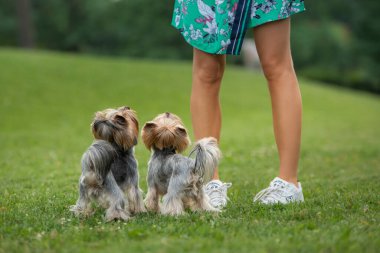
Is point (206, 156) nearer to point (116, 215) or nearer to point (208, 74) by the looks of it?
point (116, 215)

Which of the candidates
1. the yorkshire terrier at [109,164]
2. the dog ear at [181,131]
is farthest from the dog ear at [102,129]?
the dog ear at [181,131]

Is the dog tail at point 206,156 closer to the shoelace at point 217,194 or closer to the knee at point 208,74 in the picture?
the shoelace at point 217,194

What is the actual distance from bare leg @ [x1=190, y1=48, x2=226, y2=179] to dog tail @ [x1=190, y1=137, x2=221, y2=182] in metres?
0.81

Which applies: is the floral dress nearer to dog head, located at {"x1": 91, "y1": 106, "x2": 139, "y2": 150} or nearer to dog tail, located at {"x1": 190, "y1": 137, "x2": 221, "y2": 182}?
dog tail, located at {"x1": 190, "y1": 137, "x2": 221, "y2": 182}

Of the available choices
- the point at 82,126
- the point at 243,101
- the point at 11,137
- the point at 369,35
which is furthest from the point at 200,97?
the point at 369,35

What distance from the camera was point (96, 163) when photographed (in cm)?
451

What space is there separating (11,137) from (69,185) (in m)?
7.36

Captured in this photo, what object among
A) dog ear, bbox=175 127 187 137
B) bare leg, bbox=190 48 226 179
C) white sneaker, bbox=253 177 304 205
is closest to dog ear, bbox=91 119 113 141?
dog ear, bbox=175 127 187 137

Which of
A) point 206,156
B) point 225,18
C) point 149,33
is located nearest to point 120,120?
point 206,156

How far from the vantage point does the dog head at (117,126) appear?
15.1 ft

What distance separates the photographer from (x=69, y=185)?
689 centimetres

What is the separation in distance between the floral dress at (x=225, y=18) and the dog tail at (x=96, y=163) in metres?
1.39

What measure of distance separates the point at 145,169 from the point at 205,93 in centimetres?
316

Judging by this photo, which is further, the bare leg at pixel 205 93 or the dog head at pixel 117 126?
the bare leg at pixel 205 93
